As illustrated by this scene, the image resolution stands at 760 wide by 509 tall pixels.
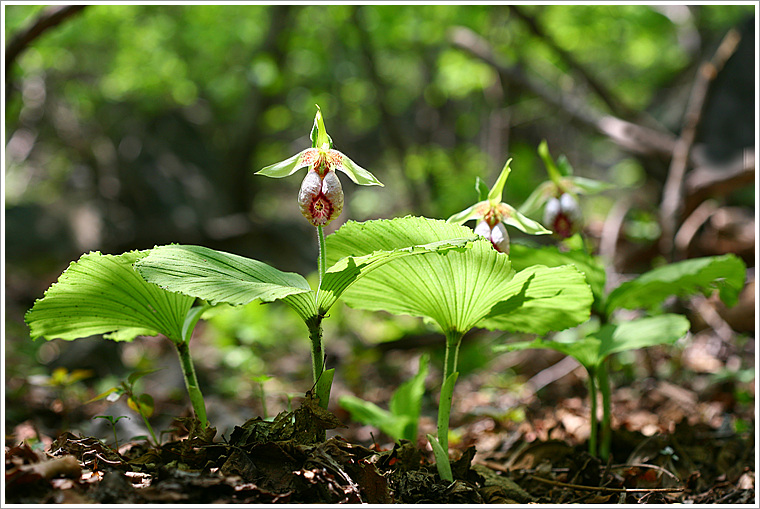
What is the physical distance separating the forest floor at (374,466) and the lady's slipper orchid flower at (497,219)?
49 cm

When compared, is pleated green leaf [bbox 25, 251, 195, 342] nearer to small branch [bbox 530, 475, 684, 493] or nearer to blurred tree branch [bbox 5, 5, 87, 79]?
small branch [bbox 530, 475, 684, 493]

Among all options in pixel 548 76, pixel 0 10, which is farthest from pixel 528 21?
pixel 0 10

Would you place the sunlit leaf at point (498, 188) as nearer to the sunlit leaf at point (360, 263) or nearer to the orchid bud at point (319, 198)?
the sunlit leaf at point (360, 263)

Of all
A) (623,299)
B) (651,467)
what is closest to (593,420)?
(651,467)

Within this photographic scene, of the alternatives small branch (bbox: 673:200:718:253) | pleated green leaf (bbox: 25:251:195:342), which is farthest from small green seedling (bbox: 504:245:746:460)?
small branch (bbox: 673:200:718:253)

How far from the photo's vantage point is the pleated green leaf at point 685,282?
1.48m

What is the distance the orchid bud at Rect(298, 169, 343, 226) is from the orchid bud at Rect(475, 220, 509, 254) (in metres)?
0.38

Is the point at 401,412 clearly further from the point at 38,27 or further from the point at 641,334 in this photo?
the point at 38,27

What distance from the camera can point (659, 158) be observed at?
12.4 ft

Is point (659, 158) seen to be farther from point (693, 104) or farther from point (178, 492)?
point (178, 492)

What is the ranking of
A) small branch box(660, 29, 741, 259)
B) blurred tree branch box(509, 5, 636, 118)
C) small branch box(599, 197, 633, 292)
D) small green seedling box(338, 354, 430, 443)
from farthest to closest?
blurred tree branch box(509, 5, 636, 118), small branch box(599, 197, 633, 292), small branch box(660, 29, 741, 259), small green seedling box(338, 354, 430, 443)

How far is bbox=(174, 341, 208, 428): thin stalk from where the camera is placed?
3.93ft

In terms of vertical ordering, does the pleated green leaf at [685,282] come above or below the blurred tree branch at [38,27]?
below

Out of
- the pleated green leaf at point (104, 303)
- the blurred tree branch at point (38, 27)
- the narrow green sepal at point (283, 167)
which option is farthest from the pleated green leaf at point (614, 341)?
the blurred tree branch at point (38, 27)
